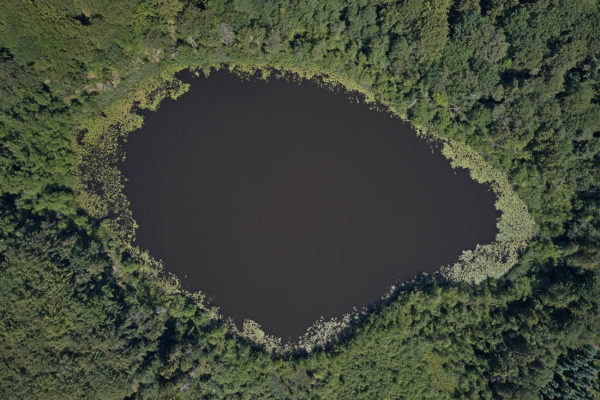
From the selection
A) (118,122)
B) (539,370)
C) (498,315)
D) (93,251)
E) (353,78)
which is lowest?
(539,370)

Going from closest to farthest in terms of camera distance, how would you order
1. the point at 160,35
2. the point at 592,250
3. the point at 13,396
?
the point at 13,396, the point at 592,250, the point at 160,35

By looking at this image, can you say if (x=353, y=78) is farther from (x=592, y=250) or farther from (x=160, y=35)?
(x=592, y=250)

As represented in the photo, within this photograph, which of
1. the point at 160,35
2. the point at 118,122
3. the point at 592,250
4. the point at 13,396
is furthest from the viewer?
the point at 118,122

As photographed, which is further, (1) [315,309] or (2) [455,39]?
(1) [315,309]

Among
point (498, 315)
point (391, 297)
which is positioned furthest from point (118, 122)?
point (498, 315)

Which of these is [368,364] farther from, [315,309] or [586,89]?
[586,89]

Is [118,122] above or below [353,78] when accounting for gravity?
below

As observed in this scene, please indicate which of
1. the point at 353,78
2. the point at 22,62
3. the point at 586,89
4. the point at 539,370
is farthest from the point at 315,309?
the point at 22,62
